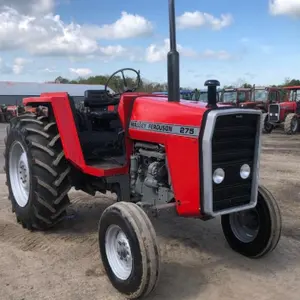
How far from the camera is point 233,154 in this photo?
3.55 m

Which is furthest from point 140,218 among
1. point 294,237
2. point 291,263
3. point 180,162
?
point 294,237

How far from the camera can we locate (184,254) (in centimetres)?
418

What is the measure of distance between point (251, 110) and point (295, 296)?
147 cm

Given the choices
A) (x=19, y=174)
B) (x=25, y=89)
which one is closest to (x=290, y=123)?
(x=19, y=174)

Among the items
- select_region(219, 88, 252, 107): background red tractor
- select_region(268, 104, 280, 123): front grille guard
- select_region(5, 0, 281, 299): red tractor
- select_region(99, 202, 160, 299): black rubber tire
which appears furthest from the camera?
select_region(219, 88, 252, 107): background red tractor

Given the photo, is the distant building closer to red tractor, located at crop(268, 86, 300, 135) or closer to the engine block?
red tractor, located at crop(268, 86, 300, 135)

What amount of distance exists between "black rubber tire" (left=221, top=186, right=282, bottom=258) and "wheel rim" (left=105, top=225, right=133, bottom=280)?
1.28m

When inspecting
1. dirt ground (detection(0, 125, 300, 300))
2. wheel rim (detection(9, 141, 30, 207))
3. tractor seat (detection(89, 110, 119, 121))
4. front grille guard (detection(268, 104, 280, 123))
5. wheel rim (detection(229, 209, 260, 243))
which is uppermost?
tractor seat (detection(89, 110, 119, 121))

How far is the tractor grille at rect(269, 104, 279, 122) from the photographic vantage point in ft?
56.3

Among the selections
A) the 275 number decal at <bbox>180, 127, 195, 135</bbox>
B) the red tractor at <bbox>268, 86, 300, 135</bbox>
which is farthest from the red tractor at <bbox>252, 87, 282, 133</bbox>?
the 275 number decal at <bbox>180, 127, 195, 135</bbox>

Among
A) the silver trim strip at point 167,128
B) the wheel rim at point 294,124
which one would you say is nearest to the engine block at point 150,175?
the silver trim strip at point 167,128

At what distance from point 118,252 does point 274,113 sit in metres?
14.8

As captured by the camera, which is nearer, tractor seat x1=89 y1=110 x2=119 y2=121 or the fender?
the fender

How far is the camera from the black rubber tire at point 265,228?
393 cm
